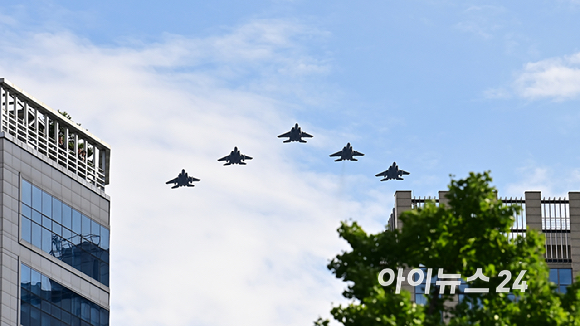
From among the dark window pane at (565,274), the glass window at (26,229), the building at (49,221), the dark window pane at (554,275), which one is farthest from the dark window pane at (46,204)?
the dark window pane at (565,274)

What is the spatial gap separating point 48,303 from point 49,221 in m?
5.80

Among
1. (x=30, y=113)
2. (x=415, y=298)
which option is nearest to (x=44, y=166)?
(x=30, y=113)

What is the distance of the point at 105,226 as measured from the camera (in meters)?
88.9

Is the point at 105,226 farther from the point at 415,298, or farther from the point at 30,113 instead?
the point at 415,298

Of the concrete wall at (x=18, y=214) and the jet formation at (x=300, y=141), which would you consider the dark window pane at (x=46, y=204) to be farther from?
the jet formation at (x=300, y=141)

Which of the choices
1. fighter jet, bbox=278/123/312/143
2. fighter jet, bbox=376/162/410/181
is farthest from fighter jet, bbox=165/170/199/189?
fighter jet, bbox=376/162/410/181

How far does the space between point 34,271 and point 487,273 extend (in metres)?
53.5

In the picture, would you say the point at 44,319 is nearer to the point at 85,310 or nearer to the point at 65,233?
Result: the point at 85,310

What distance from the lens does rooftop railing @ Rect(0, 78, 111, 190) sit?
261ft

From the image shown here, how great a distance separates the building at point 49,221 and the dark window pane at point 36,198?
0.02m

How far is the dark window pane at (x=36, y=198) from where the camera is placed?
259 ft

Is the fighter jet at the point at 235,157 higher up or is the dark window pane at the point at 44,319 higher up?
the fighter jet at the point at 235,157

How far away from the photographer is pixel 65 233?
8181 centimetres

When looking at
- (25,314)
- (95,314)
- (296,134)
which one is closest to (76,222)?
(95,314)
